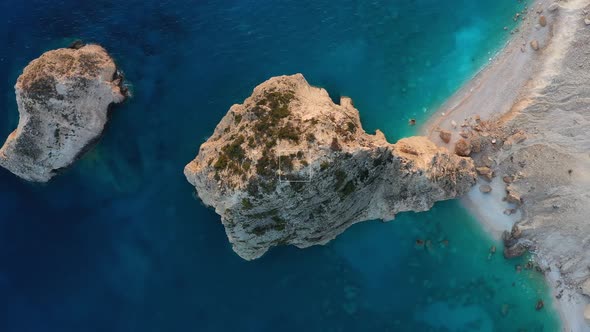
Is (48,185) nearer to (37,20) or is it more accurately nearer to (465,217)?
(37,20)

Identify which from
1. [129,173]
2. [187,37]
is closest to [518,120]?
[187,37]

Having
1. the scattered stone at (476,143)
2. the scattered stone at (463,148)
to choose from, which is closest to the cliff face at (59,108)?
the scattered stone at (463,148)

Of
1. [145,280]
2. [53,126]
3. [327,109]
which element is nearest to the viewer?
[327,109]

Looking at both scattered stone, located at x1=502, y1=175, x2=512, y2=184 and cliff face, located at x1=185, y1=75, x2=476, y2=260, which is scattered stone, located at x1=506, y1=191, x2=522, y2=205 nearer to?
scattered stone, located at x1=502, y1=175, x2=512, y2=184

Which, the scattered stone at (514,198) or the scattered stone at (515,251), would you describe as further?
the scattered stone at (515,251)

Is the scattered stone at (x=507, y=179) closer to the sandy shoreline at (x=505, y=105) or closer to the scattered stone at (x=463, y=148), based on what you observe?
the sandy shoreline at (x=505, y=105)

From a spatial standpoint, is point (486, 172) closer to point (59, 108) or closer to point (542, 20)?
point (542, 20)
